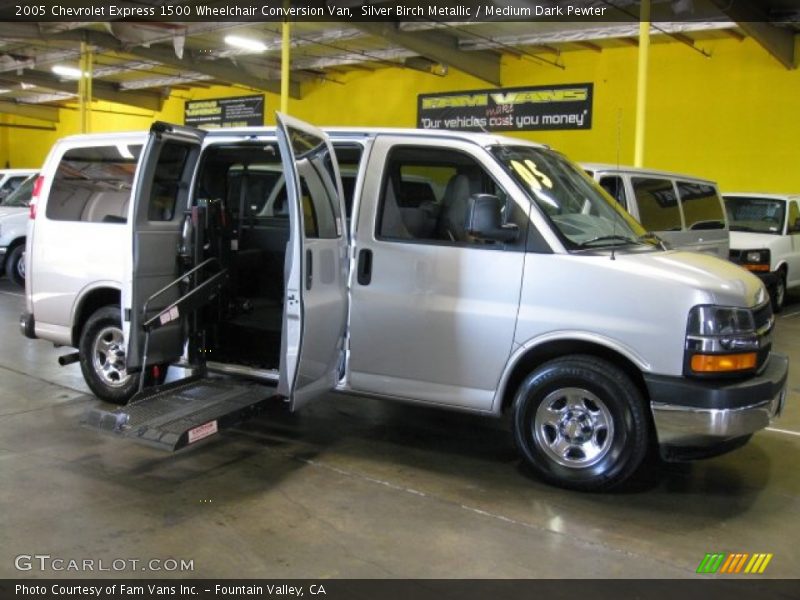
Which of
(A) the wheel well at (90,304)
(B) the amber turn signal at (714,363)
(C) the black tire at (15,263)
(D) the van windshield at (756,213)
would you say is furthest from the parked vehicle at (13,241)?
(B) the amber turn signal at (714,363)

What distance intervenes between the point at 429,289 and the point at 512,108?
12.4 m

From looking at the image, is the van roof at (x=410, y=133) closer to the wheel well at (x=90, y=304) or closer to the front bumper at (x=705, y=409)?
the wheel well at (x=90, y=304)


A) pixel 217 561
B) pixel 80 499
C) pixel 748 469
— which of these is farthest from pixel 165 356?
pixel 748 469

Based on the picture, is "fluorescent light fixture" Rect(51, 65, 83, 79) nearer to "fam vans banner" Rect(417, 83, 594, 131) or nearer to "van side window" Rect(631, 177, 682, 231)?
"fam vans banner" Rect(417, 83, 594, 131)

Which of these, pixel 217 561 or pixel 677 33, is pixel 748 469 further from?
pixel 677 33

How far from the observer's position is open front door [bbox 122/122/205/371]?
5.12 metres

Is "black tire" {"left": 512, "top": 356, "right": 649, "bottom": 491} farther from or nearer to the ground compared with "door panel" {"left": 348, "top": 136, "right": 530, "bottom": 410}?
nearer to the ground

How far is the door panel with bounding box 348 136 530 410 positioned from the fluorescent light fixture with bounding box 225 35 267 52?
43.4 ft

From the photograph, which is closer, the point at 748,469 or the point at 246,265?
the point at 748,469

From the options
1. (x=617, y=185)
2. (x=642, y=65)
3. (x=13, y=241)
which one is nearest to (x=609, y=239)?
(x=617, y=185)

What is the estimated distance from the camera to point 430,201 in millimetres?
5137

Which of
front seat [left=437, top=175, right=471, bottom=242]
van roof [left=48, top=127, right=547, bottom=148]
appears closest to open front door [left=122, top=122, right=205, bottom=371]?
van roof [left=48, top=127, right=547, bottom=148]

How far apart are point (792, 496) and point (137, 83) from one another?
24057 millimetres

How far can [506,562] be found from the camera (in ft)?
12.0
